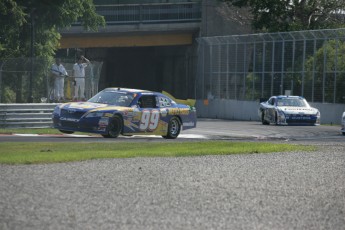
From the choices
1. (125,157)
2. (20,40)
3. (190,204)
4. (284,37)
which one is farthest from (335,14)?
(190,204)

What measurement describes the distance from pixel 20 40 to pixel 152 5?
67.7 ft

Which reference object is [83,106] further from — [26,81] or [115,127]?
[26,81]

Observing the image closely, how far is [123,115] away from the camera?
26312 mm

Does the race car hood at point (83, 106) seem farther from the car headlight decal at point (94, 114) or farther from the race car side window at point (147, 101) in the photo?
the race car side window at point (147, 101)

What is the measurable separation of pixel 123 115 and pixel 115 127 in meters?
0.37

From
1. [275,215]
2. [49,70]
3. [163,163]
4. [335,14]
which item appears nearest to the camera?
[275,215]

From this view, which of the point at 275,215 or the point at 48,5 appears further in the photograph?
the point at 48,5

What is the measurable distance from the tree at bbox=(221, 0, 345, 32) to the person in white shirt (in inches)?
1158

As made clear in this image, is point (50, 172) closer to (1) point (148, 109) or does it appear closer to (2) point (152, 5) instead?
(1) point (148, 109)

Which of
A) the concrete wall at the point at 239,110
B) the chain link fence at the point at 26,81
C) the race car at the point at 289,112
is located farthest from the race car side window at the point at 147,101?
the concrete wall at the point at 239,110

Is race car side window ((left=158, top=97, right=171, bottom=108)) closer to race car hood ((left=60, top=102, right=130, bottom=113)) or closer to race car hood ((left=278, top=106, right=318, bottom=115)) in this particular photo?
race car hood ((left=60, top=102, right=130, bottom=113))

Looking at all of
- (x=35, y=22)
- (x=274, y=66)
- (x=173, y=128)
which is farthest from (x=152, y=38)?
(x=173, y=128)

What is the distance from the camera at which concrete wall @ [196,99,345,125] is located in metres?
46.8

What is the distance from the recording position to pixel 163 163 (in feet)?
55.8
